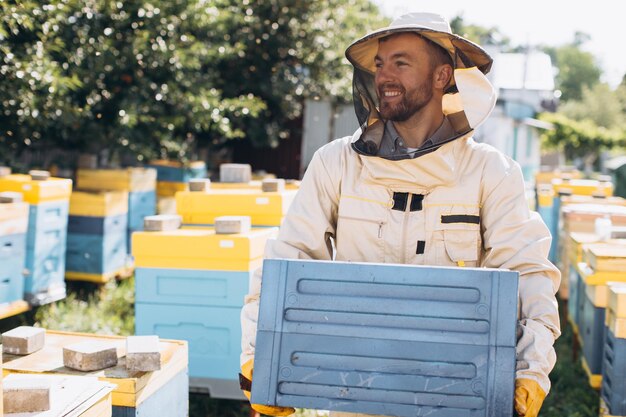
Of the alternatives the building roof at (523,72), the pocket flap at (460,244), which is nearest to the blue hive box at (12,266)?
the pocket flap at (460,244)

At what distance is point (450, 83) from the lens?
229 cm

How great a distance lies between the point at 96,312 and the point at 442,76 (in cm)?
395

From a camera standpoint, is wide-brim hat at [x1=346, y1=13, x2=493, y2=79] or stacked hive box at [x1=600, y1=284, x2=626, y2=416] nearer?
wide-brim hat at [x1=346, y1=13, x2=493, y2=79]

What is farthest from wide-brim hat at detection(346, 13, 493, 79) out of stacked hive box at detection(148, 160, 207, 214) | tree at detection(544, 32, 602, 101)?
tree at detection(544, 32, 602, 101)

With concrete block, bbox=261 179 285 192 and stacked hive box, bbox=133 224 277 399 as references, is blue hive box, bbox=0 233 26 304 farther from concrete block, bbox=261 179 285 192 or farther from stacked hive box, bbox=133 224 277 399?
concrete block, bbox=261 179 285 192

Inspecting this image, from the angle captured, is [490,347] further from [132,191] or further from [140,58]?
[140,58]

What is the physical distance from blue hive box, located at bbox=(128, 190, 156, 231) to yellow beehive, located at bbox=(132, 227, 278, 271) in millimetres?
2780

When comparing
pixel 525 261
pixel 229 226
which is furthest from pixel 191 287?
pixel 525 261

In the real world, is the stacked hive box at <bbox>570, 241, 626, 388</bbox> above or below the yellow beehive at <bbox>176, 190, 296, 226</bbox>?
below

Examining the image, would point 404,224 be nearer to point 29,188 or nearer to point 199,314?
point 199,314

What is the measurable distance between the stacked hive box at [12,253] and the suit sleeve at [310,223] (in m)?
2.92

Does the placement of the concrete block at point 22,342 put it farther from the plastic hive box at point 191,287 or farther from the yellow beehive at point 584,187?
the yellow beehive at point 584,187

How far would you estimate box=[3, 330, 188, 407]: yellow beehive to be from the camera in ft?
7.49

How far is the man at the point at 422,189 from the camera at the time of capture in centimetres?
198
